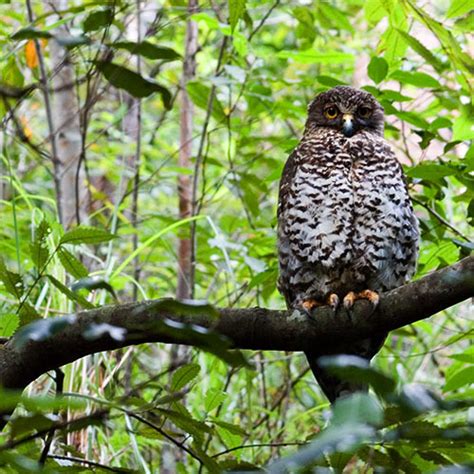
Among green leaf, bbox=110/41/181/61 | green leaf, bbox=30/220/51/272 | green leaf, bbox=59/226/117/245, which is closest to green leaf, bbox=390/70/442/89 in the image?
green leaf, bbox=59/226/117/245

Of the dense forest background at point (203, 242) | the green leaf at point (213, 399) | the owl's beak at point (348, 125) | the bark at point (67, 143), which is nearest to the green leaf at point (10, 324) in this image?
the dense forest background at point (203, 242)

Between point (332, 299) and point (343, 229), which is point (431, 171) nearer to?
point (343, 229)

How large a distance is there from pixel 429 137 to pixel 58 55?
6.35ft

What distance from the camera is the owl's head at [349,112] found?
10.7 feet

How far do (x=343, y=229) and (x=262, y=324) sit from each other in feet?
4.09

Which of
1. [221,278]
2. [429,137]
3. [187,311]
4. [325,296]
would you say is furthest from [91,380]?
[187,311]

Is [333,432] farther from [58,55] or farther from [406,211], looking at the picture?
[58,55]

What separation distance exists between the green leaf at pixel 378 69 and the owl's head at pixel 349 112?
0.51m

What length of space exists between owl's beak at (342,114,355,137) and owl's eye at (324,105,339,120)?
0.06 metres

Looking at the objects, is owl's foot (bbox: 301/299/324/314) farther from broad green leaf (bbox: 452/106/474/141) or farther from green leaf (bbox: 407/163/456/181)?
broad green leaf (bbox: 452/106/474/141)

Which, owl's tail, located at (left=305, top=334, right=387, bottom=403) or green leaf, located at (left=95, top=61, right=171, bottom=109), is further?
owl's tail, located at (left=305, top=334, right=387, bottom=403)

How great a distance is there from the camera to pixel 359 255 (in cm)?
290

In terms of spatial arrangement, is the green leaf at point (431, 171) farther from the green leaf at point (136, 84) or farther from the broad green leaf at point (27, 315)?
the green leaf at point (136, 84)

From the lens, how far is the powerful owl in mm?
2877
